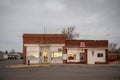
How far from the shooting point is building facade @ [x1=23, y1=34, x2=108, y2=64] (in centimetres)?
4872

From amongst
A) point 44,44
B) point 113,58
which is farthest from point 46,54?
point 113,58

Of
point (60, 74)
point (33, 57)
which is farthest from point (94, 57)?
point (60, 74)

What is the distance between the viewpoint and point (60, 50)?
161 ft

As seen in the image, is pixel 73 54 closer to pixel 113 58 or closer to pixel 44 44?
pixel 44 44

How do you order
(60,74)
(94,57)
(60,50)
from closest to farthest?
1. (60,74)
2. (60,50)
3. (94,57)

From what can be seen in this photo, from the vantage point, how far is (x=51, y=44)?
4888 cm

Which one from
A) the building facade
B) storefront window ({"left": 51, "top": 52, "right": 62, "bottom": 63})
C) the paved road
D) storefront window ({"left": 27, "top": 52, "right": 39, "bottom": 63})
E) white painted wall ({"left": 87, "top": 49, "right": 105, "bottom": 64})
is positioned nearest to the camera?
the paved road

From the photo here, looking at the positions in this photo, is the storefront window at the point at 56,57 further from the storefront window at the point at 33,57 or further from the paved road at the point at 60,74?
the paved road at the point at 60,74

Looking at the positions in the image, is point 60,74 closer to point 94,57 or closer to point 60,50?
point 60,50

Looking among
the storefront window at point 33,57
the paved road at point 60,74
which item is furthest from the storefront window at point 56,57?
the paved road at point 60,74

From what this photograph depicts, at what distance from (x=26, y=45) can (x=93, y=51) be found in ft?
47.7

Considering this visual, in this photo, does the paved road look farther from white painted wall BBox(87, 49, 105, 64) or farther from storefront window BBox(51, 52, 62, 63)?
Result: white painted wall BBox(87, 49, 105, 64)

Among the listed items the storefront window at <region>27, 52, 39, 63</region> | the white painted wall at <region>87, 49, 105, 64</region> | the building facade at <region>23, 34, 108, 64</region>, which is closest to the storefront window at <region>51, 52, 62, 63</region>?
the building facade at <region>23, 34, 108, 64</region>

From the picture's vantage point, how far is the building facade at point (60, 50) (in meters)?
48.7
